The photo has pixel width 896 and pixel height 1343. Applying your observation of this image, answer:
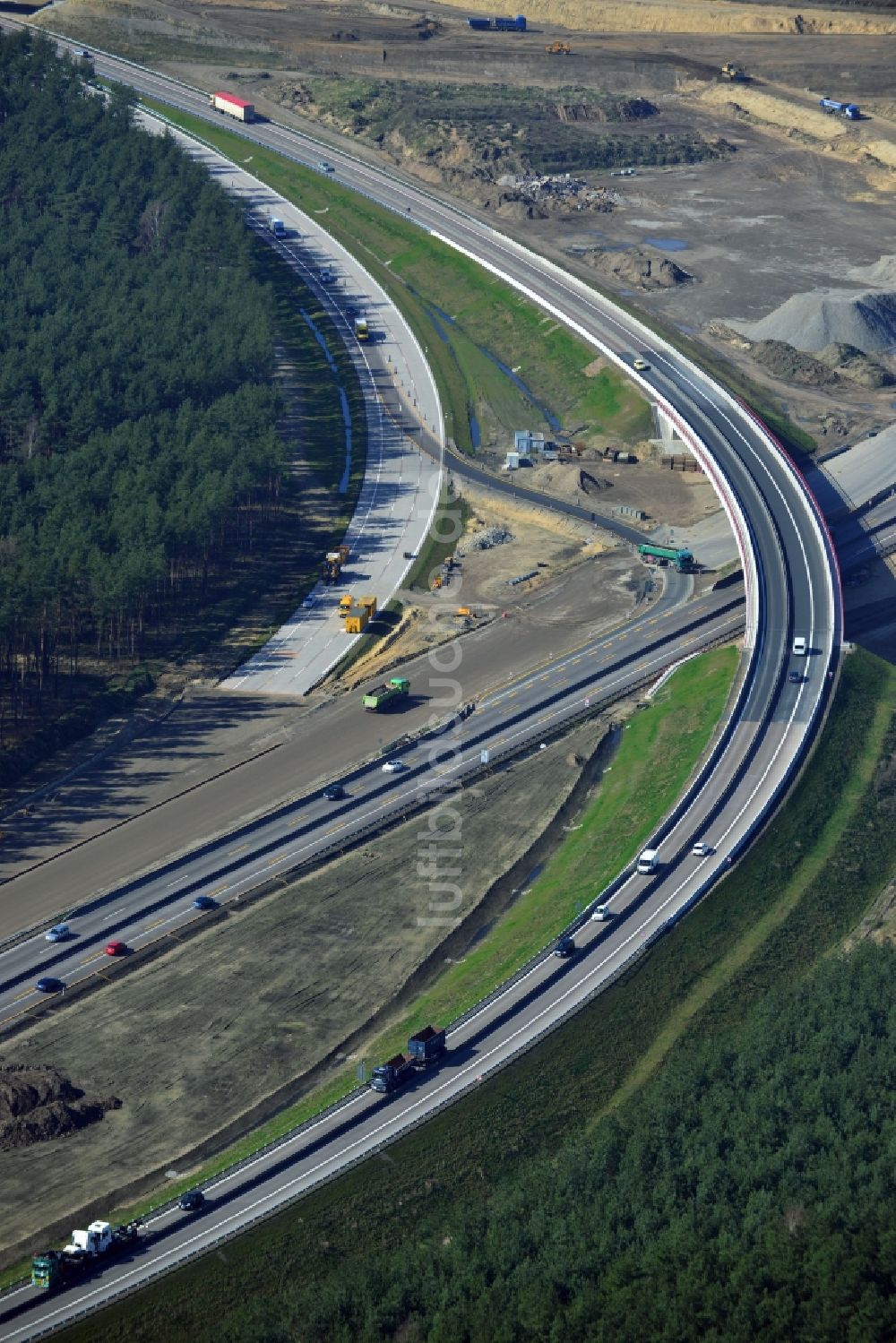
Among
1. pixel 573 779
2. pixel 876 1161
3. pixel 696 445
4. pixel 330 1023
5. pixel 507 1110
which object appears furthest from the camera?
pixel 696 445

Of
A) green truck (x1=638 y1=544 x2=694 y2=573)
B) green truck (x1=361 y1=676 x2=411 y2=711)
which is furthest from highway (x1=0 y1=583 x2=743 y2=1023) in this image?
green truck (x1=638 y1=544 x2=694 y2=573)

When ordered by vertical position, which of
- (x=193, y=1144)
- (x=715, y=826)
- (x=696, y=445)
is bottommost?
(x=193, y=1144)

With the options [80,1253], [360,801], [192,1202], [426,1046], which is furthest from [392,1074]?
[360,801]

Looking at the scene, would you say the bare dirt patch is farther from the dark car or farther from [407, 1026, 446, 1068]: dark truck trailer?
the dark car

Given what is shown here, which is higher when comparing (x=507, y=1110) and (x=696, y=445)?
(x=696, y=445)

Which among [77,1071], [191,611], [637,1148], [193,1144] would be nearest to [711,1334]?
[637,1148]

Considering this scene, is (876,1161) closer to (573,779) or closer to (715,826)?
(715,826)
